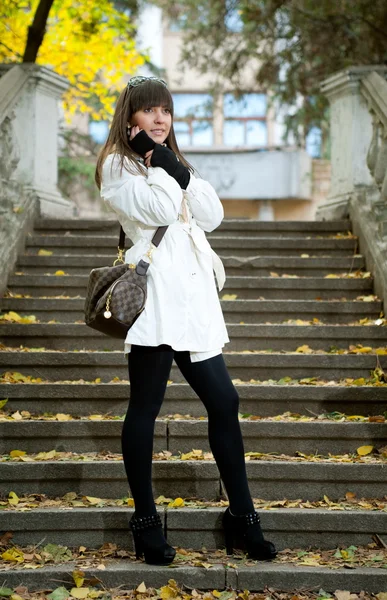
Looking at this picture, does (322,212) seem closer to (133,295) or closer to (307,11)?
(307,11)

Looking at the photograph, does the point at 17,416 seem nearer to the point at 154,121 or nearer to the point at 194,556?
the point at 194,556

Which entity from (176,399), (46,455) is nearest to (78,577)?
(46,455)

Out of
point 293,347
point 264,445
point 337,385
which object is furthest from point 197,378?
point 293,347

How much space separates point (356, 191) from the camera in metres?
7.65

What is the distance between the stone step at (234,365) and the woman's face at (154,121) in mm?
2069

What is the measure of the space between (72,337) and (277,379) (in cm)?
137

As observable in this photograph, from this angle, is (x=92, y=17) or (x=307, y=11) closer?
(x=307, y=11)

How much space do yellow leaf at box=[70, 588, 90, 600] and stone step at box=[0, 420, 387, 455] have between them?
1.17 metres

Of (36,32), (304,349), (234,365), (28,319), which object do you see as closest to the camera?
(234,365)

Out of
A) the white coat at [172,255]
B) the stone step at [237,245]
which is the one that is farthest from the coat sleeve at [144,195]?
the stone step at [237,245]

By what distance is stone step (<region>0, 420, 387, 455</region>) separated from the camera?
4555mm

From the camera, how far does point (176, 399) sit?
16.3ft

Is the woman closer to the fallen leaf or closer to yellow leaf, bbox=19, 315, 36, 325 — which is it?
the fallen leaf

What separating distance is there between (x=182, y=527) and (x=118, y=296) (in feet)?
3.93
